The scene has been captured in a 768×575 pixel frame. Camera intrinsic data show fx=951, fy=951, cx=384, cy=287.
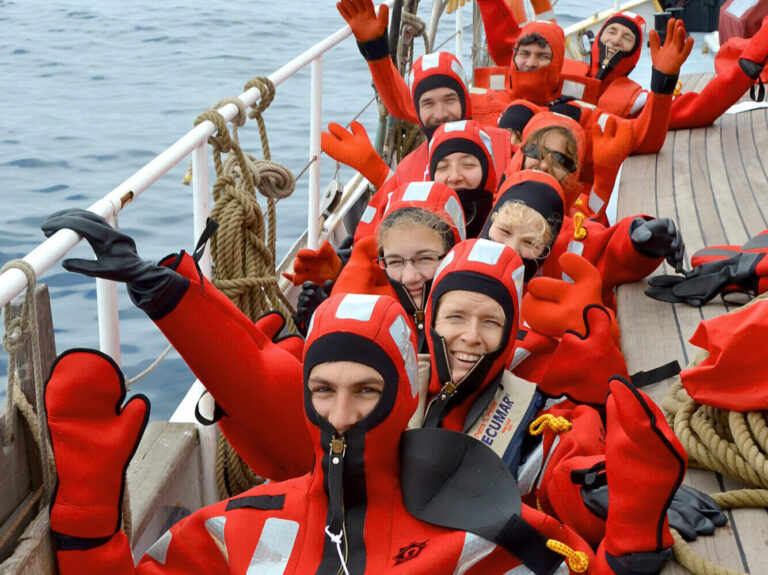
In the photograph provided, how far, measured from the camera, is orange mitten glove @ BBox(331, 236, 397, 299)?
9.67ft

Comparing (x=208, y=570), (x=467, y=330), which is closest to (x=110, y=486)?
(x=208, y=570)

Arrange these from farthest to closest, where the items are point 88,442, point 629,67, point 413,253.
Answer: point 629,67 → point 413,253 → point 88,442

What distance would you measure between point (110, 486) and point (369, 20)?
2902mm

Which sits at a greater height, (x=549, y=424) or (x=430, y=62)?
(x=430, y=62)

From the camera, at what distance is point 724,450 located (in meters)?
2.03

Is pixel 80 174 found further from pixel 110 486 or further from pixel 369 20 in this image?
pixel 110 486

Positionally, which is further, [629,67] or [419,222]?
[629,67]

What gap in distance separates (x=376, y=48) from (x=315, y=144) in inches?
32.7

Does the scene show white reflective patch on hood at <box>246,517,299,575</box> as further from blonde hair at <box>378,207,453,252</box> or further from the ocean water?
the ocean water

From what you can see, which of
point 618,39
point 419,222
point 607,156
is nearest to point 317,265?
point 419,222

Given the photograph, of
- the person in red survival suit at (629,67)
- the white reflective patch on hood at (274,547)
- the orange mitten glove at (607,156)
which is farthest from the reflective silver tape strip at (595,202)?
the white reflective patch on hood at (274,547)

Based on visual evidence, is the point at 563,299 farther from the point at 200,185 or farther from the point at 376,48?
the point at 376,48

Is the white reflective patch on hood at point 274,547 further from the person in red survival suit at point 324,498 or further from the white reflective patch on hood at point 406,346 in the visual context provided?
the white reflective patch on hood at point 406,346

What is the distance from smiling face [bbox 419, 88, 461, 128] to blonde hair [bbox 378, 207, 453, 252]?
134cm
